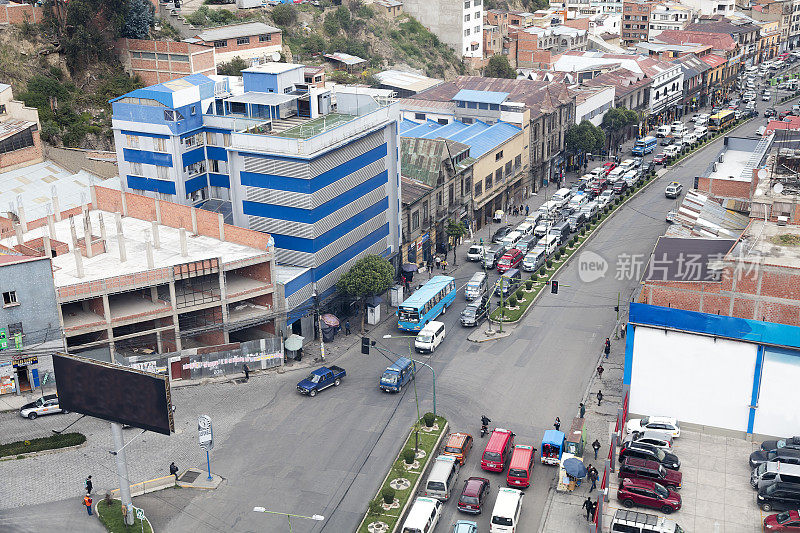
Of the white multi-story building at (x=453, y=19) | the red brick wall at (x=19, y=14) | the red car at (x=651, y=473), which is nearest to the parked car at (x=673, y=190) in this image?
the red car at (x=651, y=473)

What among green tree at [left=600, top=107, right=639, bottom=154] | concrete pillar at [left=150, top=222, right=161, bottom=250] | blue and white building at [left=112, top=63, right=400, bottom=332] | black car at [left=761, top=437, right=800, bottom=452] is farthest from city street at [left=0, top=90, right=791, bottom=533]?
green tree at [left=600, top=107, right=639, bottom=154]

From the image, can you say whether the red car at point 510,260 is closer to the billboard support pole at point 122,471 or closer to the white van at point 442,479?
the white van at point 442,479

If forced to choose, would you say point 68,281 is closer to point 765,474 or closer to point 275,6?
point 765,474

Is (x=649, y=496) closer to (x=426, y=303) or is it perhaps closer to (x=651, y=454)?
(x=651, y=454)

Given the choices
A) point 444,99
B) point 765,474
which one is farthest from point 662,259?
point 444,99

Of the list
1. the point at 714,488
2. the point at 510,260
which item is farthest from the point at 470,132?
the point at 714,488

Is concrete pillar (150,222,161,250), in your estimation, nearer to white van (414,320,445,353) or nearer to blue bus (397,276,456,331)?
blue bus (397,276,456,331)
